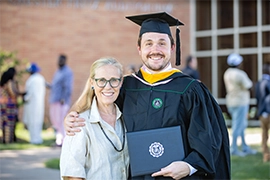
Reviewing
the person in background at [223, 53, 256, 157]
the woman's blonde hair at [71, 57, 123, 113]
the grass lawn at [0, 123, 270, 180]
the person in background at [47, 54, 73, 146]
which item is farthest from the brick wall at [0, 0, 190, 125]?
the woman's blonde hair at [71, 57, 123, 113]

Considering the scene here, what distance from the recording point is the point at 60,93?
443 inches

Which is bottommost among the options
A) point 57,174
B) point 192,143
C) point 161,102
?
point 57,174

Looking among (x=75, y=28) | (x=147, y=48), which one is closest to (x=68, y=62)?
(x=75, y=28)

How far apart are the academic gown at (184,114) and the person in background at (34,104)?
26.6 feet

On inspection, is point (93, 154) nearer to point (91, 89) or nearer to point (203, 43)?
point (91, 89)

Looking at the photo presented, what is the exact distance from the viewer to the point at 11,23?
1664 centimetres

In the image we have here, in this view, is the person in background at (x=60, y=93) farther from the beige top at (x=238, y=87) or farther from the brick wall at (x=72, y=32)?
the brick wall at (x=72, y=32)

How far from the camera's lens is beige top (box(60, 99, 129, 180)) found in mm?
3635

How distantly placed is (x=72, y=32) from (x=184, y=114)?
44.1 feet

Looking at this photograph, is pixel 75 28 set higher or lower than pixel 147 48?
higher

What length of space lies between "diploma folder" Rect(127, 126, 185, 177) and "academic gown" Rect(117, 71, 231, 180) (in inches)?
3.6

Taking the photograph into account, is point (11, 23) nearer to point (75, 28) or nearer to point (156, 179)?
point (75, 28)

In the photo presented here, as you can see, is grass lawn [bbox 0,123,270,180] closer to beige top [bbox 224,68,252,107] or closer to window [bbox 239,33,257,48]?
beige top [bbox 224,68,252,107]

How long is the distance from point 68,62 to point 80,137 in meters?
13.3
